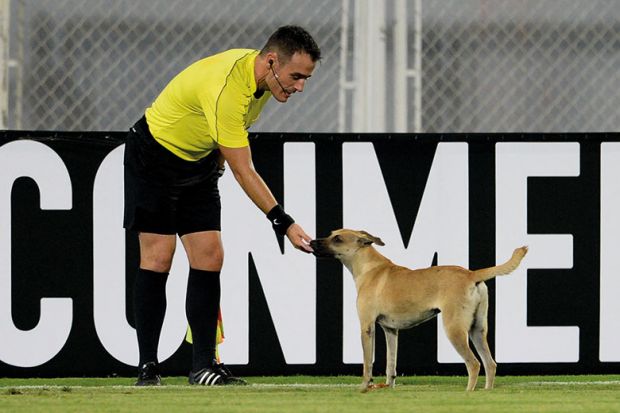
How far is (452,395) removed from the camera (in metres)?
5.43

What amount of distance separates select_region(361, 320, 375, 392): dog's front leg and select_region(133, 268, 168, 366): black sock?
916mm

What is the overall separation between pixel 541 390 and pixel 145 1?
113 inches

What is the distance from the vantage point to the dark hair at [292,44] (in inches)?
219

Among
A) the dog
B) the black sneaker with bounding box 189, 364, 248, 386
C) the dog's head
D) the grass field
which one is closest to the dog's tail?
the dog

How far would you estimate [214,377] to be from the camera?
602 centimetres

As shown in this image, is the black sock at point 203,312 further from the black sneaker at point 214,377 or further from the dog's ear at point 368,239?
the dog's ear at point 368,239

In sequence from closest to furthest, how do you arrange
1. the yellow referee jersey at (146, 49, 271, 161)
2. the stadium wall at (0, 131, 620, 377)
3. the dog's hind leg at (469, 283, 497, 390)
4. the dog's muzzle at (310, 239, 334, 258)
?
the yellow referee jersey at (146, 49, 271, 161) < the dog's hind leg at (469, 283, 497, 390) < the dog's muzzle at (310, 239, 334, 258) < the stadium wall at (0, 131, 620, 377)

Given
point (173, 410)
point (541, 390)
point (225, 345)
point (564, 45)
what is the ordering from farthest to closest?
point (564, 45) → point (225, 345) → point (541, 390) → point (173, 410)

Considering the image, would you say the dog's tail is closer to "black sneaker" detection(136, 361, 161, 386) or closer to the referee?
the referee

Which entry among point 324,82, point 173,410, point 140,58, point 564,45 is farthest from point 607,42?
point 173,410

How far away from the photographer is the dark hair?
557 cm

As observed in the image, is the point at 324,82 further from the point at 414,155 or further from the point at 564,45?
the point at 564,45

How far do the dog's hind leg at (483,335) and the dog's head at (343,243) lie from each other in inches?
24.9

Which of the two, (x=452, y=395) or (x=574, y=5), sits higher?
(x=574, y=5)
